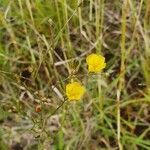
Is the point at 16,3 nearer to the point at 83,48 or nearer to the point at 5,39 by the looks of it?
the point at 5,39

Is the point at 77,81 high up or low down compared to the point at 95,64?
down

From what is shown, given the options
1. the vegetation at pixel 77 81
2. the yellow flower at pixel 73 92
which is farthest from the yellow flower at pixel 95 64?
the vegetation at pixel 77 81

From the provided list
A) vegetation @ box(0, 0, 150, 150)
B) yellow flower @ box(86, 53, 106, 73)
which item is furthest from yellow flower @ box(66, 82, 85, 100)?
vegetation @ box(0, 0, 150, 150)

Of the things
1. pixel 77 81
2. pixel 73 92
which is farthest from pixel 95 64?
pixel 77 81

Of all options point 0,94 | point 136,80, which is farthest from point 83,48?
point 0,94

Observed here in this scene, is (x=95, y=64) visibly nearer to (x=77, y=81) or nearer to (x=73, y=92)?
(x=73, y=92)

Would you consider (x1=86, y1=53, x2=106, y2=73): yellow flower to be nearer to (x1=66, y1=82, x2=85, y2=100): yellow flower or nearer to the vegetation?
(x1=66, y1=82, x2=85, y2=100): yellow flower

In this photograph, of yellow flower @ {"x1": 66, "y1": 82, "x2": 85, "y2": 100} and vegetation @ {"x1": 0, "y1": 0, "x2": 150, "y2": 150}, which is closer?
yellow flower @ {"x1": 66, "y1": 82, "x2": 85, "y2": 100}

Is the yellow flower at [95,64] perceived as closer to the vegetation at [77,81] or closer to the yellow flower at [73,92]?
the yellow flower at [73,92]
